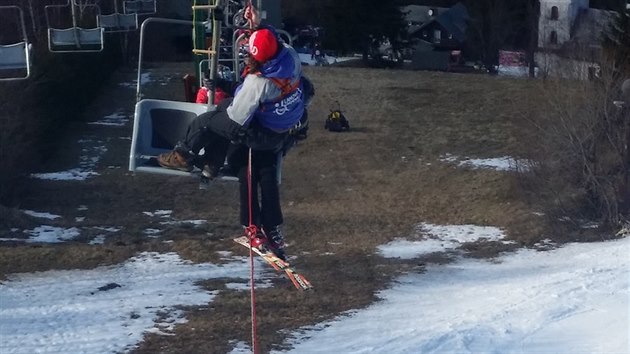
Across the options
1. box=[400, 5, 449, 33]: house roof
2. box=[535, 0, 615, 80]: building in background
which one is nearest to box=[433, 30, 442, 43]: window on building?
box=[400, 5, 449, 33]: house roof

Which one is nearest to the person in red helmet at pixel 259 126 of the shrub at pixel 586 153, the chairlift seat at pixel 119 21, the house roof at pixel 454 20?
the chairlift seat at pixel 119 21

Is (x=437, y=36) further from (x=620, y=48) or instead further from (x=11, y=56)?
(x=11, y=56)

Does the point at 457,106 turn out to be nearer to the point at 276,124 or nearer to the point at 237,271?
the point at 237,271

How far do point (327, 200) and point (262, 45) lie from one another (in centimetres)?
1028

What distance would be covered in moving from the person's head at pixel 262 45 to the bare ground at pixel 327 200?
286 centimetres

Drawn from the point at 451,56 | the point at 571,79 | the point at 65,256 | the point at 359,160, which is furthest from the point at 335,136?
the point at 451,56

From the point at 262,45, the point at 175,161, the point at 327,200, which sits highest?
the point at 262,45

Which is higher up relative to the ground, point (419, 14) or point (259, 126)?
point (259, 126)

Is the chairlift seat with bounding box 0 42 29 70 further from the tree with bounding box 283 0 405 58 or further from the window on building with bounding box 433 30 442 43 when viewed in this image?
the window on building with bounding box 433 30 442 43

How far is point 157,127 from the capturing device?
7.75 m

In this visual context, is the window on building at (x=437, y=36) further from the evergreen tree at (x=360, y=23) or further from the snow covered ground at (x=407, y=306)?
the snow covered ground at (x=407, y=306)

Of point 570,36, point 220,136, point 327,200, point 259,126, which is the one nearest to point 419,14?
point 570,36

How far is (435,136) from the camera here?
69.9 ft

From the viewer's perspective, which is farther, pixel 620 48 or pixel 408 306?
pixel 620 48
